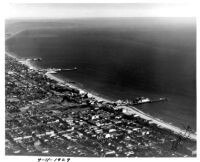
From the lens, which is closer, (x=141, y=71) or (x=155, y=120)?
(x=155, y=120)

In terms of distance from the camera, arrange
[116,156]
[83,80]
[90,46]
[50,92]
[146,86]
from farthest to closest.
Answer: [90,46], [83,80], [146,86], [50,92], [116,156]

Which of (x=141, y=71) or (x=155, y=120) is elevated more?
(x=141, y=71)

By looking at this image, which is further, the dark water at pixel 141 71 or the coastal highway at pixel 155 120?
the dark water at pixel 141 71

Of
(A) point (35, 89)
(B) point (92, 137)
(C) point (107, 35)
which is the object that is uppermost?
(C) point (107, 35)

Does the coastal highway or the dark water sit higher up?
the dark water

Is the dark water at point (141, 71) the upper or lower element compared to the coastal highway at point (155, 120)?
upper

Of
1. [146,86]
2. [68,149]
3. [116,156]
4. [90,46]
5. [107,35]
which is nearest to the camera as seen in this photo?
[116,156]

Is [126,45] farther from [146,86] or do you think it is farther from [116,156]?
[116,156]

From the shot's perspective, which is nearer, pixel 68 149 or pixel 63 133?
pixel 68 149

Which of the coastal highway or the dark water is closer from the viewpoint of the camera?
the coastal highway

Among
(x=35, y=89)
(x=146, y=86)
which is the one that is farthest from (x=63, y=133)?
(x=146, y=86)

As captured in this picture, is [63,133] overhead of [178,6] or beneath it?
beneath
